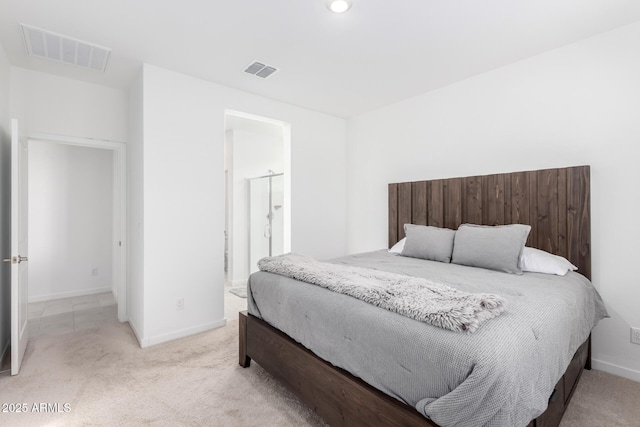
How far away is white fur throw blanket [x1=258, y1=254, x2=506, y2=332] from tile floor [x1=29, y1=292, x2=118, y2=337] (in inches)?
101

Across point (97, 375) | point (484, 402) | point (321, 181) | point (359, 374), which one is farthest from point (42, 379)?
point (321, 181)

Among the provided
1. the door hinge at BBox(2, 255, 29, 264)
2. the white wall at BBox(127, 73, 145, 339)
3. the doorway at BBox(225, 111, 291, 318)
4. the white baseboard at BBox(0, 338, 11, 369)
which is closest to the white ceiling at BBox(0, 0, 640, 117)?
the white wall at BBox(127, 73, 145, 339)

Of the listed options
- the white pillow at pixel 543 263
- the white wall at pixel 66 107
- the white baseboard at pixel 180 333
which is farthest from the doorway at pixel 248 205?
the white pillow at pixel 543 263

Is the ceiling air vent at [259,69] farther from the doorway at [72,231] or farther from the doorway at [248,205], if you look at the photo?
the doorway at [72,231]

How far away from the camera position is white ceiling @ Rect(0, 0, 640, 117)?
2.04 metres

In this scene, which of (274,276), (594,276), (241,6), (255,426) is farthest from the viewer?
(594,276)

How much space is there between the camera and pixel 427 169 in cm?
355

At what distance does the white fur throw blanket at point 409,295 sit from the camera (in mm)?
1246

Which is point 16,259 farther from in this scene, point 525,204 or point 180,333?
point 525,204

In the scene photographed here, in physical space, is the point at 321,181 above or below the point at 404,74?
below

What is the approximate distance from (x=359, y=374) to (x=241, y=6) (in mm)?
2277

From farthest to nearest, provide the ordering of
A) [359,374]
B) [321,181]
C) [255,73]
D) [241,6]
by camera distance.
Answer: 1. [321,181]
2. [255,73]
3. [241,6]
4. [359,374]

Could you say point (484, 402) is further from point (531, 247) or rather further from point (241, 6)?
point (241, 6)

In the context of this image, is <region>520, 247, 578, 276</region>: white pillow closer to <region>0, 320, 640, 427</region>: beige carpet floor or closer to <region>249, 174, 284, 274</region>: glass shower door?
<region>0, 320, 640, 427</region>: beige carpet floor
